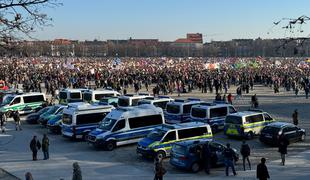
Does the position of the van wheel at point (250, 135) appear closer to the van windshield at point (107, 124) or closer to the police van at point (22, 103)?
the van windshield at point (107, 124)

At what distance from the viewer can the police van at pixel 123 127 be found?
20875 millimetres

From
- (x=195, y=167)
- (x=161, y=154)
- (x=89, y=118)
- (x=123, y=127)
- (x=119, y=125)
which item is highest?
(x=89, y=118)

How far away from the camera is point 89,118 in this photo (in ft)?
76.8

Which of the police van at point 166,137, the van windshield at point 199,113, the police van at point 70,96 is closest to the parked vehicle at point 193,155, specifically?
the police van at point 166,137

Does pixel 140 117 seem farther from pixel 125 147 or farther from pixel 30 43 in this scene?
pixel 30 43

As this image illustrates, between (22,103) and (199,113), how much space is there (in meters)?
13.7

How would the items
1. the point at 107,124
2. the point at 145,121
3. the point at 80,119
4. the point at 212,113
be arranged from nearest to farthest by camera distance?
the point at 107,124
the point at 145,121
the point at 80,119
the point at 212,113

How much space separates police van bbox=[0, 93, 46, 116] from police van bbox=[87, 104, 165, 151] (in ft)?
39.4

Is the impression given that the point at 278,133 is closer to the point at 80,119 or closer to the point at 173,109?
the point at 173,109

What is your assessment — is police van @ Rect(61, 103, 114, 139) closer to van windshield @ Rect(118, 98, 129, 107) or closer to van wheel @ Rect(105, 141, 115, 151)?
van wheel @ Rect(105, 141, 115, 151)

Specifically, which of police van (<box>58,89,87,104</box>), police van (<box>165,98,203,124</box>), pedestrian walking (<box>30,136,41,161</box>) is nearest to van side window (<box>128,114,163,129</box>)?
police van (<box>165,98,203,124</box>)

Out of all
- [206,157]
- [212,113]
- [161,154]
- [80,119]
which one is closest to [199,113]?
[212,113]

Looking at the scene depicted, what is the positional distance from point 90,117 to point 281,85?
35009 millimetres

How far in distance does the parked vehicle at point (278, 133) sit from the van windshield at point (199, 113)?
3971 millimetres
